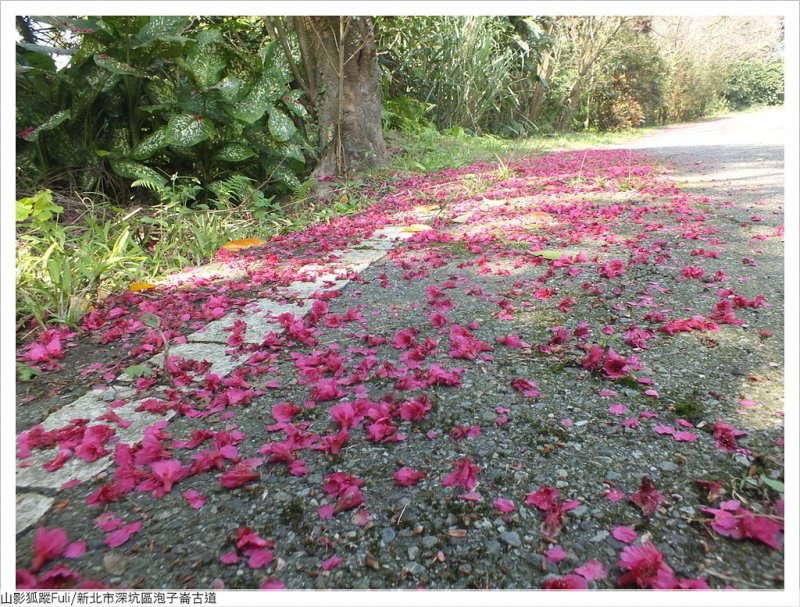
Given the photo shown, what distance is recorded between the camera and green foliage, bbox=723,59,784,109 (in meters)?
23.9

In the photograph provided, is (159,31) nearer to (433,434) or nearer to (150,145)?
(150,145)

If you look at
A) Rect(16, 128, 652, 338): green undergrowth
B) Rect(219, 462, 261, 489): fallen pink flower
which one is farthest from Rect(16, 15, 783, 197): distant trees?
Rect(219, 462, 261, 489): fallen pink flower

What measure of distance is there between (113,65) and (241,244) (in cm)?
171

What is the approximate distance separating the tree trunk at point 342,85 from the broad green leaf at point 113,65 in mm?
2130

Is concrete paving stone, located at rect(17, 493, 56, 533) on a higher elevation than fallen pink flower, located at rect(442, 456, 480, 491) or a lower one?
lower

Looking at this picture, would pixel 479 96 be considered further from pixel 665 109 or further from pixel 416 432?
pixel 665 109

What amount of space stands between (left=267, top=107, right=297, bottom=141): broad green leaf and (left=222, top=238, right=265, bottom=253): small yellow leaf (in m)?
1.14

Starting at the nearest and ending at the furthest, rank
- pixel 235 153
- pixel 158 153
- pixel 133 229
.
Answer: pixel 133 229 < pixel 235 153 < pixel 158 153

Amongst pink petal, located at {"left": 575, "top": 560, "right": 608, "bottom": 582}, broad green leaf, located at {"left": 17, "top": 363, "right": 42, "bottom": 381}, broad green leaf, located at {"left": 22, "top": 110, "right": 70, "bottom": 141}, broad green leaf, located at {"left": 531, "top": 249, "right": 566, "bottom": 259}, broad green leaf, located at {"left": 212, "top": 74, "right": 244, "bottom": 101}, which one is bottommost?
pink petal, located at {"left": 575, "top": 560, "right": 608, "bottom": 582}

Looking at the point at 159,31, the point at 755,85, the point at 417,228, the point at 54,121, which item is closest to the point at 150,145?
the point at 54,121

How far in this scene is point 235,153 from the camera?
4.59m

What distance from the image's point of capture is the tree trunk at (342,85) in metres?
5.73

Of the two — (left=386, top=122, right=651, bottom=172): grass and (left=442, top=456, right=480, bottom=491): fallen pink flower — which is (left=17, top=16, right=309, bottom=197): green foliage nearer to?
(left=386, top=122, right=651, bottom=172): grass

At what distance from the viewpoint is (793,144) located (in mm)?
1597
